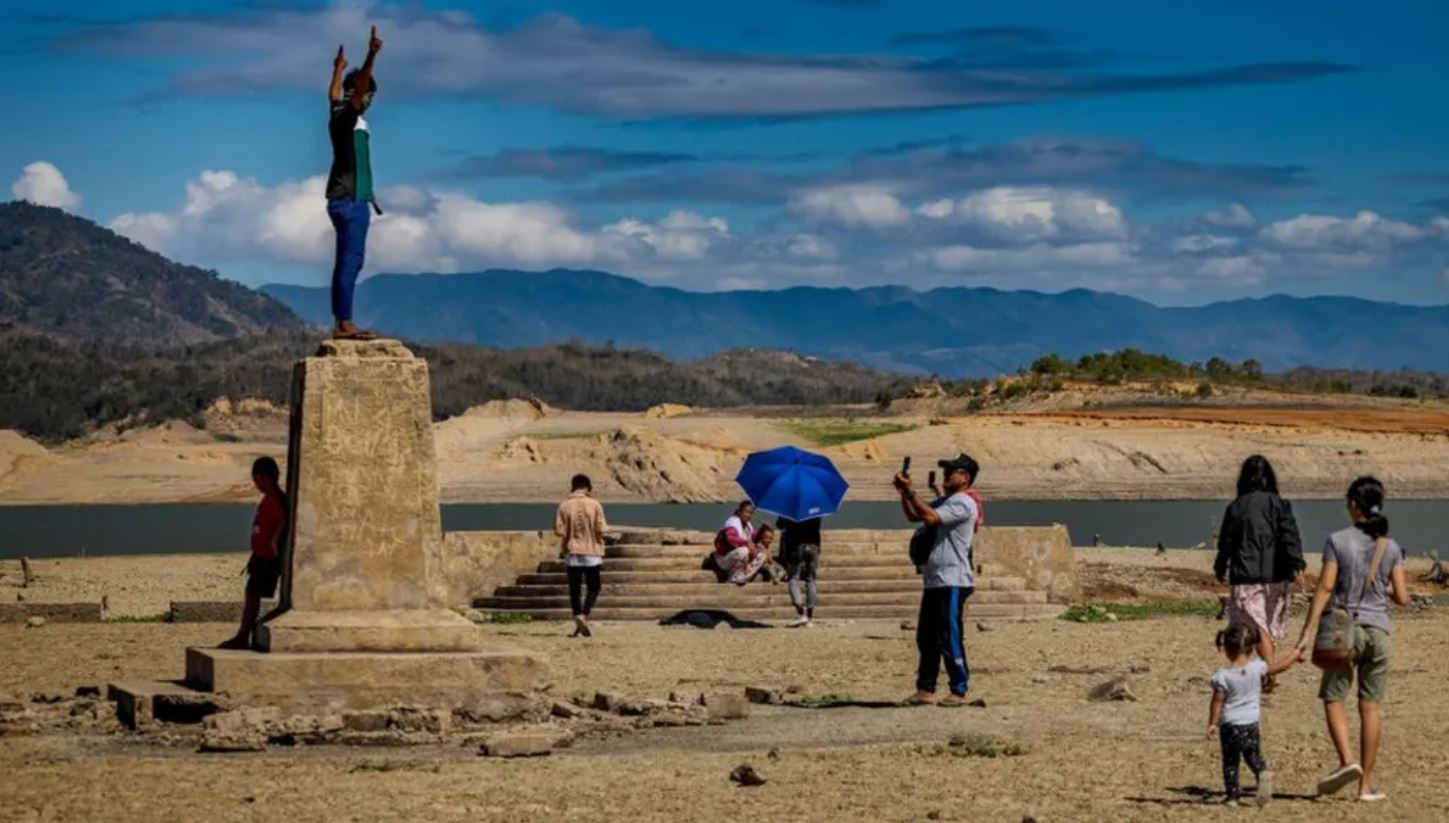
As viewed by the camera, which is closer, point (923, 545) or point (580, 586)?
point (923, 545)

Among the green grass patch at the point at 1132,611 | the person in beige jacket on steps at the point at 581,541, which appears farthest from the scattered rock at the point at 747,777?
the green grass patch at the point at 1132,611

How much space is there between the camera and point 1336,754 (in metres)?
13.5

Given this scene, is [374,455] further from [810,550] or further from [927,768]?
[810,550]

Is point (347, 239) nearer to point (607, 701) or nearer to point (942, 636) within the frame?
point (607, 701)

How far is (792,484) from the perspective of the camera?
2466 cm

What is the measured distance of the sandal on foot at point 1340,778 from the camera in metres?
12.1

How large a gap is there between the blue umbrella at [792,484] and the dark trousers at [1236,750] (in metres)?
11.9

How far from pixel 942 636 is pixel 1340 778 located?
4079mm

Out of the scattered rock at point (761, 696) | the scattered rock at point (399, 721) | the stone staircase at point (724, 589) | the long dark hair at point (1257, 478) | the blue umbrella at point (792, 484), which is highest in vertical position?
the blue umbrella at point (792, 484)

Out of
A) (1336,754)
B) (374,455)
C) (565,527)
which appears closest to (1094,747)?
(1336,754)

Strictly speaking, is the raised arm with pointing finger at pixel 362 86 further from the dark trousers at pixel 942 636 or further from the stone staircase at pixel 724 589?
the stone staircase at pixel 724 589

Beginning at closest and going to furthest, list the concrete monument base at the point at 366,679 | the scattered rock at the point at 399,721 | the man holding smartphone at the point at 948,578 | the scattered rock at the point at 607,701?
the scattered rock at the point at 399,721
the concrete monument base at the point at 366,679
the scattered rock at the point at 607,701
the man holding smartphone at the point at 948,578

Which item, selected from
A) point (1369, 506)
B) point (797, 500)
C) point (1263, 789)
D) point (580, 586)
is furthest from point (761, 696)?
point (797, 500)

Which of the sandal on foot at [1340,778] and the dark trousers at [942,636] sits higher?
the dark trousers at [942,636]
